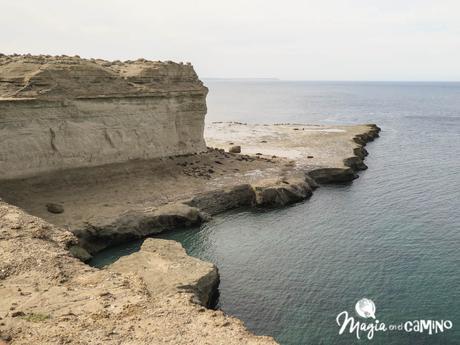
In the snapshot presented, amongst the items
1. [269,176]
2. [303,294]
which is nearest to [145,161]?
[269,176]

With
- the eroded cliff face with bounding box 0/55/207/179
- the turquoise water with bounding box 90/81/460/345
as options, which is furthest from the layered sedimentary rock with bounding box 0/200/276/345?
the eroded cliff face with bounding box 0/55/207/179

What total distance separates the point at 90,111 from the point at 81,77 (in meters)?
2.72

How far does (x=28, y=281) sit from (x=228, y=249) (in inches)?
573

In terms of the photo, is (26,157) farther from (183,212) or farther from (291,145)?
(291,145)

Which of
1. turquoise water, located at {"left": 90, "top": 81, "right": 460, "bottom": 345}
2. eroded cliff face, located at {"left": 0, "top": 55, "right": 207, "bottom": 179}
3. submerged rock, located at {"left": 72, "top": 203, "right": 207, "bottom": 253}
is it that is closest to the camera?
turquoise water, located at {"left": 90, "top": 81, "right": 460, "bottom": 345}

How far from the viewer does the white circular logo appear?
839 inches

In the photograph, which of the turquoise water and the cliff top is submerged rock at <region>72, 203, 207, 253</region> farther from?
the cliff top

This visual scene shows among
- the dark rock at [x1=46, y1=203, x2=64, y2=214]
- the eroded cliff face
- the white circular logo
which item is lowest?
the white circular logo

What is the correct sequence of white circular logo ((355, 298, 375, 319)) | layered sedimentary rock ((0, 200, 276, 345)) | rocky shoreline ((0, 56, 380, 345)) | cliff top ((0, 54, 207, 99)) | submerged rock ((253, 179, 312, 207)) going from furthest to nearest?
submerged rock ((253, 179, 312, 207)) → cliff top ((0, 54, 207, 99)) → white circular logo ((355, 298, 375, 319)) → rocky shoreline ((0, 56, 380, 345)) → layered sedimentary rock ((0, 200, 276, 345))

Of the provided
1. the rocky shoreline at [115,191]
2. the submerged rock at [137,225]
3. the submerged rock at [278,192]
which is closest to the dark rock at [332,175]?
the rocky shoreline at [115,191]

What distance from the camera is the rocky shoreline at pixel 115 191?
51.9ft

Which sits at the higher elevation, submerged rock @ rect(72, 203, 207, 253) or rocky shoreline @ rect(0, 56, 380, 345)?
rocky shoreline @ rect(0, 56, 380, 345)

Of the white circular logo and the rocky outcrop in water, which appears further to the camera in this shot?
the white circular logo

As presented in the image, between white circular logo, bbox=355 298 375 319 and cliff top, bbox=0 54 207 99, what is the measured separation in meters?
25.4
